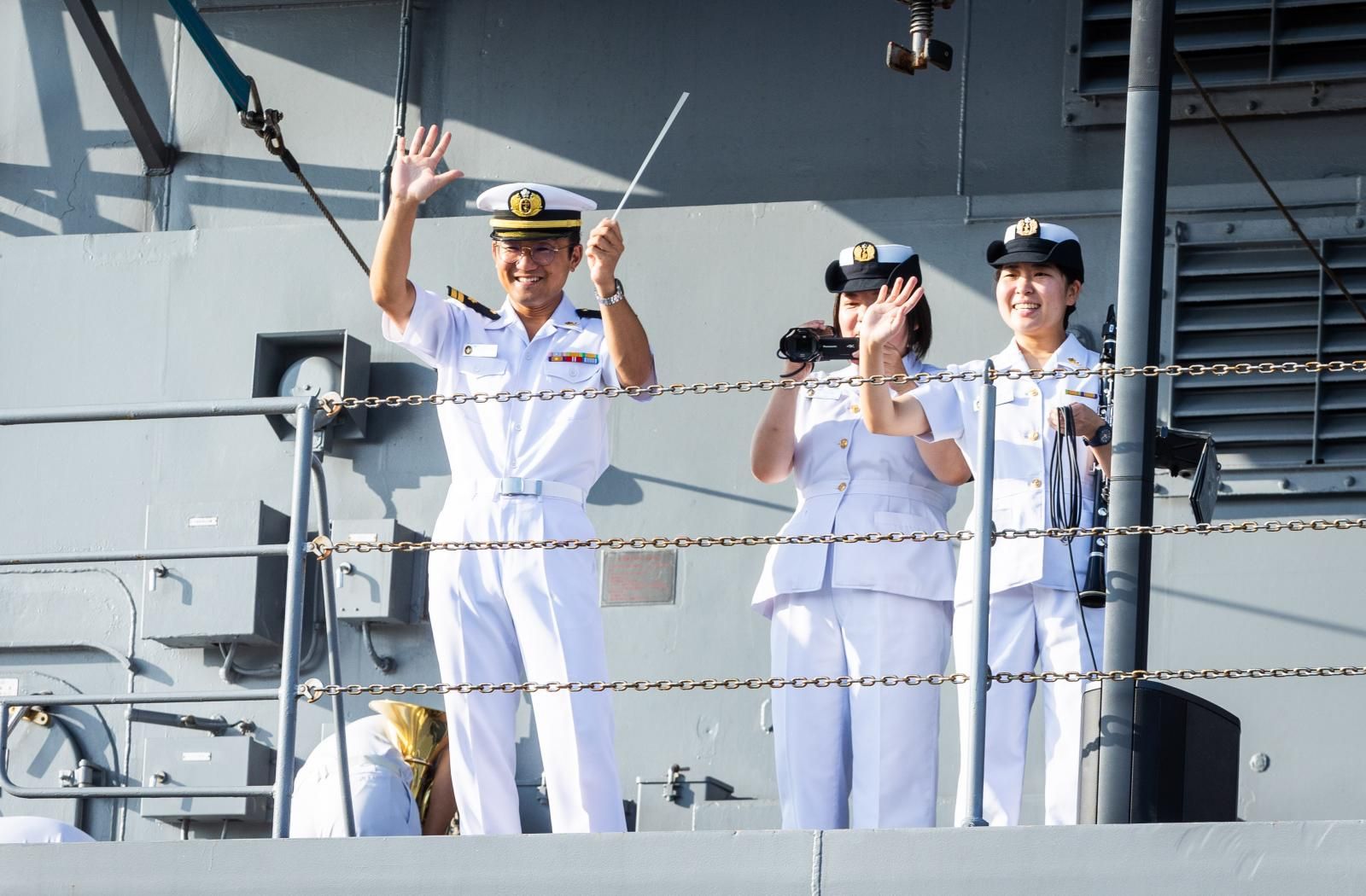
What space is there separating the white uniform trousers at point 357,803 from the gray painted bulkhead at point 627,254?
2.95ft

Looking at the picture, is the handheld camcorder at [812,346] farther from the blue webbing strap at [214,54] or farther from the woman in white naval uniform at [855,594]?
the blue webbing strap at [214,54]

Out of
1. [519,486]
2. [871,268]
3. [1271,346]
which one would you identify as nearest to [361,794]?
[519,486]

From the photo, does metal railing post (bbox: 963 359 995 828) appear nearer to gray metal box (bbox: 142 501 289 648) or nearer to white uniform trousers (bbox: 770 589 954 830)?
white uniform trousers (bbox: 770 589 954 830)

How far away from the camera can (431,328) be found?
4109 millimetres

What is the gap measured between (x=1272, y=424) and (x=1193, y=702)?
1780mm

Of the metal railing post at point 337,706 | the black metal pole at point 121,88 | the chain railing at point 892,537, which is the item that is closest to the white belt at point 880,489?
the chain railing at point 892,537

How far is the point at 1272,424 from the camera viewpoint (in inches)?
199

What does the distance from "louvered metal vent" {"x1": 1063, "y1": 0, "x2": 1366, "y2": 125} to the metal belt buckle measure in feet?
6.74

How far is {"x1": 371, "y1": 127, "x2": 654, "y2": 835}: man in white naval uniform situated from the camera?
383 centimetres

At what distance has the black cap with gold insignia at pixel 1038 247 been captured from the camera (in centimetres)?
397

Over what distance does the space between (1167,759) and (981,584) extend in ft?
1.41

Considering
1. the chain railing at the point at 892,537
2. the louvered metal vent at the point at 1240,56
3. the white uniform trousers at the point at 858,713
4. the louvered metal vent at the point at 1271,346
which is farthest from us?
the louvered metal vent at the point at 1240,56

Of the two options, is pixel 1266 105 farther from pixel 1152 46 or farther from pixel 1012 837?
pixel 1012 837

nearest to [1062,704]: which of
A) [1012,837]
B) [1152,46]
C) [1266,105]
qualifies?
[1012,837]
